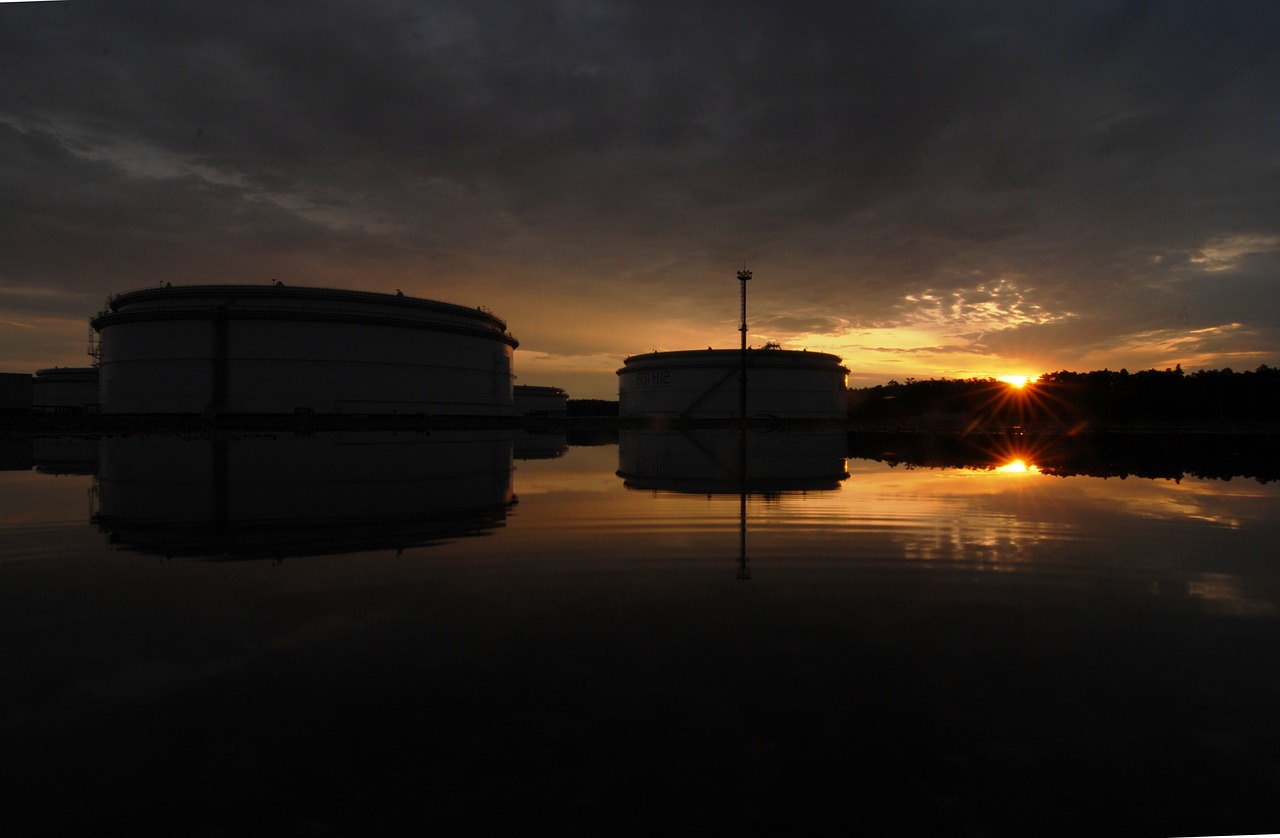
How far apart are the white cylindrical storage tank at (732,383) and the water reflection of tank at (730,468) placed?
57.4 ft

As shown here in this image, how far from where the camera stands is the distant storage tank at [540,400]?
89.2m

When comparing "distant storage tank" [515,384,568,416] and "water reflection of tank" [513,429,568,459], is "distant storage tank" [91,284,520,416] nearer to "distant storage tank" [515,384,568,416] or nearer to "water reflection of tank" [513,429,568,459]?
"water reflection of tank" [513,429,568,459]

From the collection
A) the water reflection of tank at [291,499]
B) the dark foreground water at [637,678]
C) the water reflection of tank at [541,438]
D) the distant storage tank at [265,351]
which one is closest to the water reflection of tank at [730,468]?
the water reflection of tank at [291,499]

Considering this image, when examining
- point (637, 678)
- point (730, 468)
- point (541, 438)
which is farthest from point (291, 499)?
point (541, 438)

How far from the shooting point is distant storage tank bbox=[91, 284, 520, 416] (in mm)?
39781

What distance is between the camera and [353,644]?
5.29 meters

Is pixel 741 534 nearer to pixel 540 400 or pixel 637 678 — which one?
pixel 637 678

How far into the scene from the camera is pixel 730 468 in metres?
21.7

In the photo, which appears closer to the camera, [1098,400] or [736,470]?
[736,470]

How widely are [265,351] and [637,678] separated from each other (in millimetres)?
43100

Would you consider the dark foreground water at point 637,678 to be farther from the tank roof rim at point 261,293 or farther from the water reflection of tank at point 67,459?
the tank roof rim at point 261,293

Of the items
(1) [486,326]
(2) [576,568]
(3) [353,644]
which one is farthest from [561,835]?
(1) [486,326]

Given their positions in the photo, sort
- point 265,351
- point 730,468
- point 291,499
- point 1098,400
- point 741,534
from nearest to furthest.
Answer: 1. point 741,534
2. point 291,499
3. point 730,468
4. point 265,351
5. point 1098,400

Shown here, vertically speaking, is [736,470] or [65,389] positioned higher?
[65,389]
